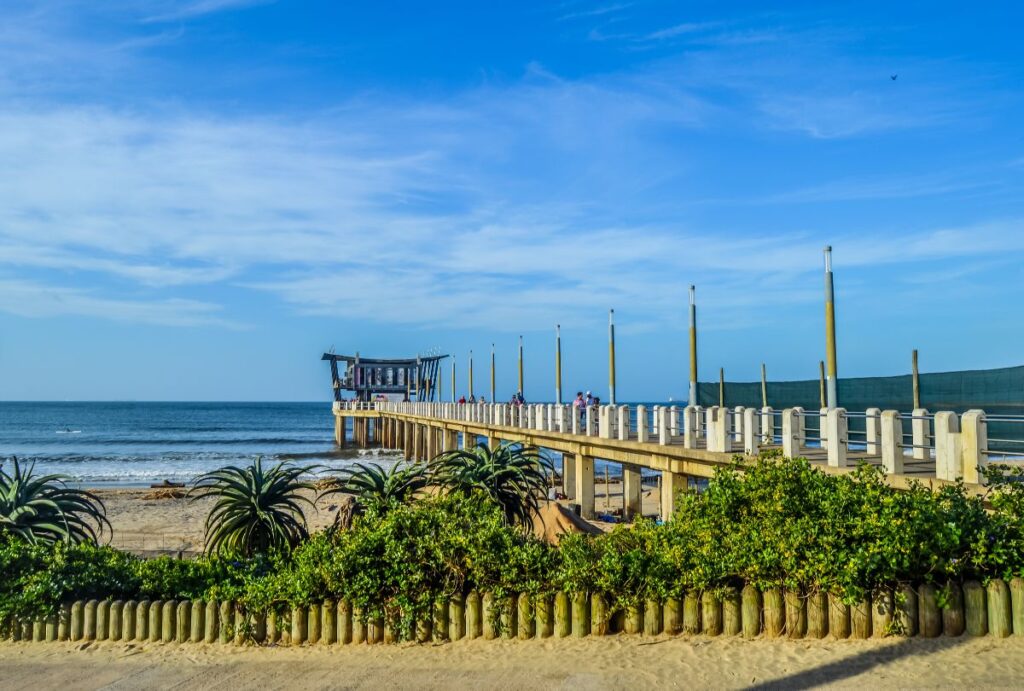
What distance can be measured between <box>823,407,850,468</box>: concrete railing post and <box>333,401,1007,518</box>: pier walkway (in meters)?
0.01

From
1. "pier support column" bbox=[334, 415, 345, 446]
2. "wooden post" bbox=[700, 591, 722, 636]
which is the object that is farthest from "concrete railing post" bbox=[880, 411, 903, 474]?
"pier support column" bbox=[334, 415, 345, 446]

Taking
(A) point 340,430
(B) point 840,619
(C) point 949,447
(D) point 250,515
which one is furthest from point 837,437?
(A) point 340,430

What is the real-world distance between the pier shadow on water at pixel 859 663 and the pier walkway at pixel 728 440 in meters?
3.12

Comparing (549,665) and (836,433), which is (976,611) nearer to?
(549,665)

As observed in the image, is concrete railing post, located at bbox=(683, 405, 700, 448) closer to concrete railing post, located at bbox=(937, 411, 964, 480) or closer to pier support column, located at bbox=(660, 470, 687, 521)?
pier support column, located at bbox=(660, 470, 687, 521)

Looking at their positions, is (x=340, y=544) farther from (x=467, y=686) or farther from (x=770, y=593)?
(x=770, y=593)

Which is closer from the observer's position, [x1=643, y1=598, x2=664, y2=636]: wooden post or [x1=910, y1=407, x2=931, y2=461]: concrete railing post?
[x1=643, y1=598, x2=664, y2=636]: wooden post

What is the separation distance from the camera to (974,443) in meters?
10.8

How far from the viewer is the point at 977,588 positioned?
7980 millimetres

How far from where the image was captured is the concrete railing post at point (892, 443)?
1206 centimetres

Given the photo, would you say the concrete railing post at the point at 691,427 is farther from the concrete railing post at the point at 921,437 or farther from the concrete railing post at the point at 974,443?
the concrete railing post at the point at 974,443

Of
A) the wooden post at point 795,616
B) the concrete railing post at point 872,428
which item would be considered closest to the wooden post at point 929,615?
the wooden post at point 795,616

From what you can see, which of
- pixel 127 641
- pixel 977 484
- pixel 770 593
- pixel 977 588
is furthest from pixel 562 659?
pixel 977 484

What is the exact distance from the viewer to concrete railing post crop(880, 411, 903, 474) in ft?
39.6
